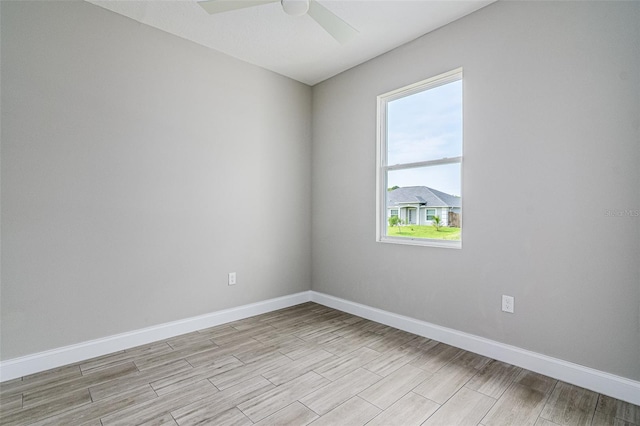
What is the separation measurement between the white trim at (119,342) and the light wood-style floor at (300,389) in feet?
0.23

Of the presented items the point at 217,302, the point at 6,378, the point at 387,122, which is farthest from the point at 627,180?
the point at 6,378

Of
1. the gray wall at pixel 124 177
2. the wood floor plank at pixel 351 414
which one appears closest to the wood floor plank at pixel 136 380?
the gray wall at pixel 124 177

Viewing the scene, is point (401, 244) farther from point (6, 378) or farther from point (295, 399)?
point (6, 378)

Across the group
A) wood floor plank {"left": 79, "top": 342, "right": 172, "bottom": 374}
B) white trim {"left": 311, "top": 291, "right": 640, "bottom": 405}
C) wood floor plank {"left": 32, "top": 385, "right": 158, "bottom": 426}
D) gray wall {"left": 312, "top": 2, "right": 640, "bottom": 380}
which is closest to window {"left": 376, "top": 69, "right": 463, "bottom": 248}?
gray wall {"left": 312, "top": 2, "right": 640, "bottom": 380}

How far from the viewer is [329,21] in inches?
86.1

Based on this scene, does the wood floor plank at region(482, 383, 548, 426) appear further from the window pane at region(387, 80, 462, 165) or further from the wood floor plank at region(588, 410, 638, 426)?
the window pane at region(387, 80, 462, 165)

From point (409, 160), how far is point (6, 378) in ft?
11.6

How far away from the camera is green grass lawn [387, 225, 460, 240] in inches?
109

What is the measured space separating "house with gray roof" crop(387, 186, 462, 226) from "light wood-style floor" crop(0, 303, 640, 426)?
1086mm

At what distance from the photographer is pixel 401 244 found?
3094 millimetres

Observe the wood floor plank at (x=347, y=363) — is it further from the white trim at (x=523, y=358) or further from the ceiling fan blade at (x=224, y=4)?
the ceiling fan blade at (x=224, y=4)

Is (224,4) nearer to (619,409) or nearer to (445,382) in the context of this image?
(445,382)

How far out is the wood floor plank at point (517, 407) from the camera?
1.72 m

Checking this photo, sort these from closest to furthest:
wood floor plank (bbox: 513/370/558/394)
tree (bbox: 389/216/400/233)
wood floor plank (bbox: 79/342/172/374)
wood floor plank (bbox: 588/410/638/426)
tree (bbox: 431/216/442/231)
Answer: wood floor plank (bbox: 588/410/638/426) → wood floor plank (bbox: 513/370/558/394) → wood floor plank (bbox: 79/342/172/374) → tree (bbox: 431/216/442/231) → tree (bbox: 389/216/400/233)
